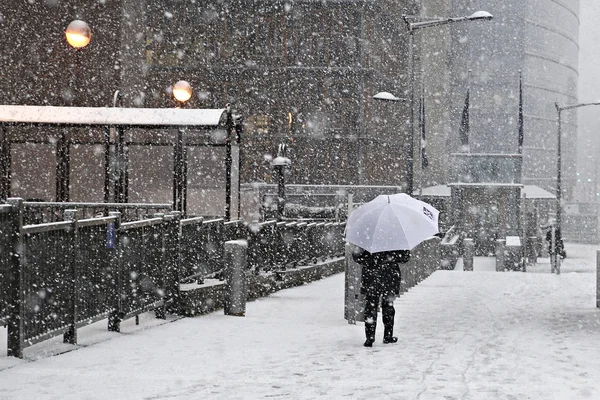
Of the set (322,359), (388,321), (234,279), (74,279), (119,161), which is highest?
(119,161)

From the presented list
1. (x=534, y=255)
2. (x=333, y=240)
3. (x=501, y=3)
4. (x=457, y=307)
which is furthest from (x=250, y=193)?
(x=501, y=3)

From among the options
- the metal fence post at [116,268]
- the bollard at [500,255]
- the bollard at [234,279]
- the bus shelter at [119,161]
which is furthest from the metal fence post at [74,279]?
the bollard at [500,255]

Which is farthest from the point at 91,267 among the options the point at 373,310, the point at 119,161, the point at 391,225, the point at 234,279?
the point at 119,161

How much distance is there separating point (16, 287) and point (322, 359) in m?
2.89

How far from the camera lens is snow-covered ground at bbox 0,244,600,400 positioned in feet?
25.1

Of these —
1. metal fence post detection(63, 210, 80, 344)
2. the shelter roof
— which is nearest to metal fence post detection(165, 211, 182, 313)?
metal fence post detection(63, 210, 80, 344)

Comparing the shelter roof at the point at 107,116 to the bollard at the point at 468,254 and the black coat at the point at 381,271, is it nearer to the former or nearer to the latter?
the black coat at the point at 381,271

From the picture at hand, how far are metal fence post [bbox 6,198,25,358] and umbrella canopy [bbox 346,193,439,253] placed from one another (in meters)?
3.60

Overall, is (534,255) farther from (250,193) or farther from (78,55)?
(78,55)

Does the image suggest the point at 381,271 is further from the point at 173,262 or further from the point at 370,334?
the point at 173,262

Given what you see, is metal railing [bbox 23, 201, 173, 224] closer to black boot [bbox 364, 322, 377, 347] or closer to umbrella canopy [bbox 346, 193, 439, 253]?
umbrella canopy [bbox 346, 193, 439, 253]

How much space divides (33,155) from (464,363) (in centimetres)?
1602

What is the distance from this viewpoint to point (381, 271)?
10766 millimetres

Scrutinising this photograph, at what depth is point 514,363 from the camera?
30.5ft
